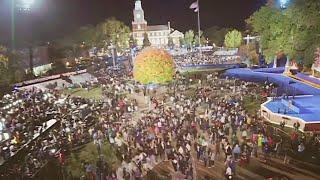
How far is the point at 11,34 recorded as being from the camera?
6675 centimetres

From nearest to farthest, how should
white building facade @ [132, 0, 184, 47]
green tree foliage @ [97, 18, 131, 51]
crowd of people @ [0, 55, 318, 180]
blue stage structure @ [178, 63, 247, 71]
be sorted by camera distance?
1. crowd of people @ [0, 55, 318, 180]
2. blue stage structure @ [178, 63, 247, 71]
3. green tree foliage @ [97, 18, 131, 51]
4. white building facade @ [132, 0, 184, 47]

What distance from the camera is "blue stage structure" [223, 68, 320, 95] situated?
36219 mm

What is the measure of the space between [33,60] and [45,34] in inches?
807

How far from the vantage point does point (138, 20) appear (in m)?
136

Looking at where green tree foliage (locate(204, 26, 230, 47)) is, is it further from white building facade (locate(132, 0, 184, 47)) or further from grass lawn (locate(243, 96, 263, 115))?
grass lawn (locate(243, 96, 263, 115))

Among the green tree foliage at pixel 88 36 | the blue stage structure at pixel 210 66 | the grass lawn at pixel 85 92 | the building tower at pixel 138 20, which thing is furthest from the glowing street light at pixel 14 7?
the building tower at pixel 138 20

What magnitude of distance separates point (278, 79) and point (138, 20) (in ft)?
316

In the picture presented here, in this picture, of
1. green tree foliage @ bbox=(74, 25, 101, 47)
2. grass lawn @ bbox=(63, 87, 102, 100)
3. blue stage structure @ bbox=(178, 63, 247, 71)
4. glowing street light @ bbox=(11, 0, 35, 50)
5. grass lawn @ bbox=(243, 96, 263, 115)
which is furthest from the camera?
green tree foliage @ bbox=(74, 25, 101, 47)

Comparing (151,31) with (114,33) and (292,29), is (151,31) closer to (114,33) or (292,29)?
(114,33)

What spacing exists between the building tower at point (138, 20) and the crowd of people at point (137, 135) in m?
101

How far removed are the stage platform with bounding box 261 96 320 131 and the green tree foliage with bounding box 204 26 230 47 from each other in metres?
85.9

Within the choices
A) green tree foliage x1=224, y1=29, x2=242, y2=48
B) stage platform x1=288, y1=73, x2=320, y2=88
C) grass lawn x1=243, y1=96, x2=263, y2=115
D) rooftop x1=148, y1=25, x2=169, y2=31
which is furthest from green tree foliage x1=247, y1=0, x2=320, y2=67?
rooftop x1=148, y1=25, x2=169, y2=31

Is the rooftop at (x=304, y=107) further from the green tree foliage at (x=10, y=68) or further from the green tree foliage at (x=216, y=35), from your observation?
the green tree foliage at (x=216, y=35)

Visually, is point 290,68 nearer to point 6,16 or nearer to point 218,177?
point 218,177
